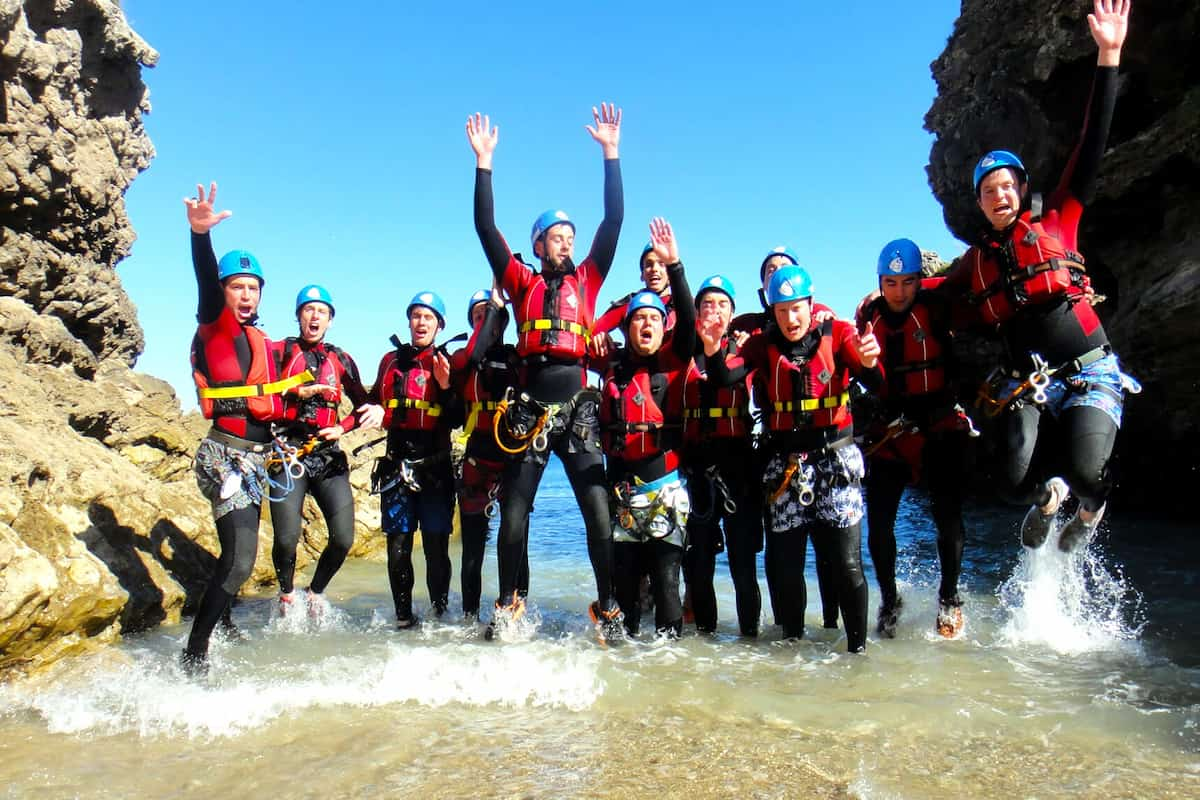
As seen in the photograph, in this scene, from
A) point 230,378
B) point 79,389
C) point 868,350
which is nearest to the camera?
point 868,350

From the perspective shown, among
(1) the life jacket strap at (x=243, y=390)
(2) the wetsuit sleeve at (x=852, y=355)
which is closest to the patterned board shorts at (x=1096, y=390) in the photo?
(2) the wetsuit sleeve at (x=852, y=355)

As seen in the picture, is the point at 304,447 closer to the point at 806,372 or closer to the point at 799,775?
the point at 806,372

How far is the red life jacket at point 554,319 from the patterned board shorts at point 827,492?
193 cm

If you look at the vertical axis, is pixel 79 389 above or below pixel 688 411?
above

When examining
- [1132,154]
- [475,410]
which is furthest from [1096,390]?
[1132,154]

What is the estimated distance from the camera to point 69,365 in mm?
9969

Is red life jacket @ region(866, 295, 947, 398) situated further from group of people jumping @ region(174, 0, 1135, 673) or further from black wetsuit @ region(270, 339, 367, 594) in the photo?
black wetsuit @ region(270, 339, 367, 594)

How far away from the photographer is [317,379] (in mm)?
6832

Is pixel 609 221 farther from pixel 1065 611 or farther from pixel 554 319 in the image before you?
pixel 1065 611

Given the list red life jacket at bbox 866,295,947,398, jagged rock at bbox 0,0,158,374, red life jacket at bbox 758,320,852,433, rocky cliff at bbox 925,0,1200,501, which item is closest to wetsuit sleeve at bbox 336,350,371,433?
red life jacket at bbox 758,320,852,433

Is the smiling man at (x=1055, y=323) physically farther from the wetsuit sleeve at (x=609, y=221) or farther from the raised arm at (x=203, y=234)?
the raised arm at (x=203, y=234)

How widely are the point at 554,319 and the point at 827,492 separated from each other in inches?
97.7

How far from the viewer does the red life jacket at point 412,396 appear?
7113 mm

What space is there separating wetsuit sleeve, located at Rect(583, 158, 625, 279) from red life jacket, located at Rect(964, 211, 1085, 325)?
2.88m
